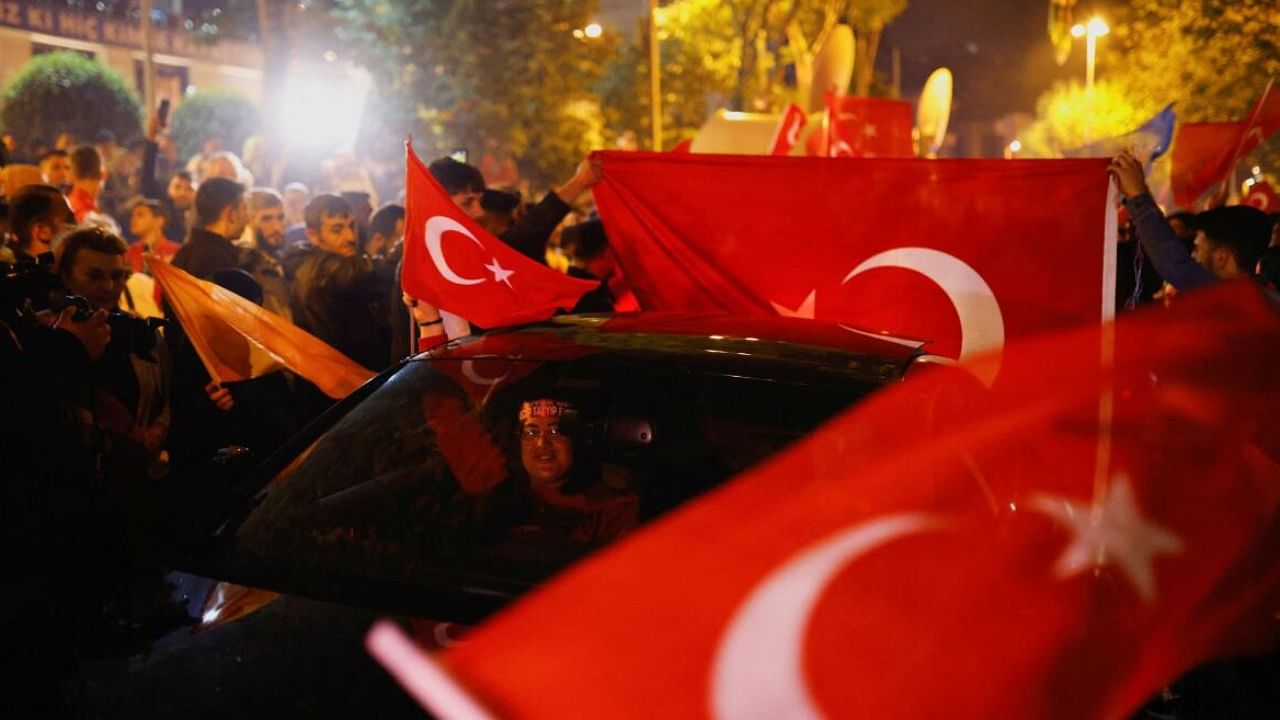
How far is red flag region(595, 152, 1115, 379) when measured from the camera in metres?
5.86

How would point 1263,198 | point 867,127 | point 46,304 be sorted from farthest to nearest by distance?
point 867,127 → point 1263,198 → point 46,304

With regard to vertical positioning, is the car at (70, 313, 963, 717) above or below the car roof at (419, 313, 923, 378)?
below

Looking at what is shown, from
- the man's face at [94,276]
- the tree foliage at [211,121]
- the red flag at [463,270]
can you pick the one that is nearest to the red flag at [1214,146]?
the red flag at [463,270]

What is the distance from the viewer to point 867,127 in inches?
568

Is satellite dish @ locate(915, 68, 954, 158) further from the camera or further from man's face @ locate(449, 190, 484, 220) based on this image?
the camera

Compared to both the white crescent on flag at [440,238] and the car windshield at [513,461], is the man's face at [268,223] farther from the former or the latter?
the car windshield at [513,461]

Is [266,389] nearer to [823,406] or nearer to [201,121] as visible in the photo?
[823,406]

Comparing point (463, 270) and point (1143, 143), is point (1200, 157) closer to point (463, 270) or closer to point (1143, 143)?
point (1143, 143)

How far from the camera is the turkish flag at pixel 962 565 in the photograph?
100 inches

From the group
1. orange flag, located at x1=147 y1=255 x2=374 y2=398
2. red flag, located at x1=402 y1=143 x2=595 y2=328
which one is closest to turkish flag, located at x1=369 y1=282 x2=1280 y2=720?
red flag, located at x1=402 y1=143 x2=595 y2=328

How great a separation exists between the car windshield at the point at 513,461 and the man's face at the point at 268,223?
481 cm

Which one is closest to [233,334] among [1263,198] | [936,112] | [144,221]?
[144,221]

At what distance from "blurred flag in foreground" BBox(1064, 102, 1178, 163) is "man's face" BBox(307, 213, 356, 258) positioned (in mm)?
3780

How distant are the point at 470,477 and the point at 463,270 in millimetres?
2000
